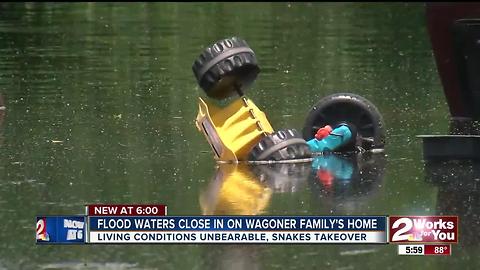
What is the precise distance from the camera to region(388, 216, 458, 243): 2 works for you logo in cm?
865

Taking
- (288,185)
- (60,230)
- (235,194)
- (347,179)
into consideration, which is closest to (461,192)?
(347,179)

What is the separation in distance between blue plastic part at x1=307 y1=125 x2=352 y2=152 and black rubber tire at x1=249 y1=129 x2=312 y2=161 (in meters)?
0.55

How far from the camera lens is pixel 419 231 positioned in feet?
28.5

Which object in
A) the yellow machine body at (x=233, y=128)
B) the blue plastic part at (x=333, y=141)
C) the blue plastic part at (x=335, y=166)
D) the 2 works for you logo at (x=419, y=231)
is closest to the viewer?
the 2 works for you logo at (x=419, y=231)

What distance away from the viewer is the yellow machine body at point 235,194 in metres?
9.62

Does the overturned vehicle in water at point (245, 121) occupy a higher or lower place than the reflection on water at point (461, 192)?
higher

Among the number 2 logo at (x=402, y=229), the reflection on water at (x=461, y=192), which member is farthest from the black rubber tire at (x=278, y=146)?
the number 2 logo at (x=402, y=229)

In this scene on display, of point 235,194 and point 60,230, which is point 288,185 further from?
point 60,230

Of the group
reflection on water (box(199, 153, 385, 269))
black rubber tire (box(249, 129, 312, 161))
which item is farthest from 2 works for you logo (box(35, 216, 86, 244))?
black rubber tire (box(249, 129, 312, 161))

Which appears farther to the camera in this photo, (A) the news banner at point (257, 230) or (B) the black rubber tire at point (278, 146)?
(B) the black rubber tire at point (278, 146)

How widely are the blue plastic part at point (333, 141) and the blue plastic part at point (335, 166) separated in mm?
92

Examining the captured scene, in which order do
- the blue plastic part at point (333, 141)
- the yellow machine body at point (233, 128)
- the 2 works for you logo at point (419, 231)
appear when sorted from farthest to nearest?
the blue plastic part at point (333, 141)
the yellow machine body at point (233, 128)
the 2 works for you logo at point (419, 231)

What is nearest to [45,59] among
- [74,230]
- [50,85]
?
[50,85]

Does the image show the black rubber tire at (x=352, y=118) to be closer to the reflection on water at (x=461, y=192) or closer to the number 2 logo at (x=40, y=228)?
the reflection on water at (x=461, y=192)
